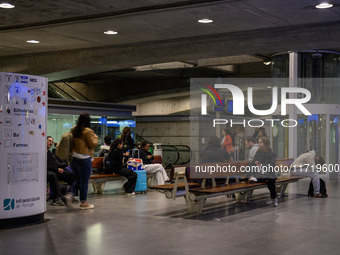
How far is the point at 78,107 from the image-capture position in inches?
708

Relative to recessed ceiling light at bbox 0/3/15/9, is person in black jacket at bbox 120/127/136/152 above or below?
below

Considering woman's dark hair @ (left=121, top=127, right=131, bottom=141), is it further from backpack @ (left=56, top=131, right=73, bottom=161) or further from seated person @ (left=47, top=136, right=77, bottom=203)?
backpack @ (left=56, top=131, right=73, bottom=161)

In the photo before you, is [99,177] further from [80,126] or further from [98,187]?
[80,126]

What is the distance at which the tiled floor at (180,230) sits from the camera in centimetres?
646

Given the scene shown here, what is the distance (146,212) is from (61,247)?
10.7 feet

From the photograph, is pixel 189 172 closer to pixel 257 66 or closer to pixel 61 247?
pixel 61 247

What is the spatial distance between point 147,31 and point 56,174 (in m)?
4.10

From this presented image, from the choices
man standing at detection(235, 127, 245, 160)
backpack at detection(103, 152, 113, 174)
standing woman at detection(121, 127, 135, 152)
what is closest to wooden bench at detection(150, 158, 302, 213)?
backpack at detection(103, 152, 113, 174)

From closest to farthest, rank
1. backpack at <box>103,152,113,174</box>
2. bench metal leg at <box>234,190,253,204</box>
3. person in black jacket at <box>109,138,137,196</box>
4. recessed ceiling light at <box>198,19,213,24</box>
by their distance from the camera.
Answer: bench metal leg at <box>234,190,253,204</box> → recessed ceiling light at <box>198,19,213,24</box> → person in black jacket at <box>109,138,137,196</box> → backpack at <box>103,152,113,174</box>

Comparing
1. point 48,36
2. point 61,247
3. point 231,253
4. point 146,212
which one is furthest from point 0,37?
point 231,253

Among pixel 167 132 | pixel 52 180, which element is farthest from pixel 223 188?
pixel 167 132

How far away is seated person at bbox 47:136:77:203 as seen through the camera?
1025 centimetres

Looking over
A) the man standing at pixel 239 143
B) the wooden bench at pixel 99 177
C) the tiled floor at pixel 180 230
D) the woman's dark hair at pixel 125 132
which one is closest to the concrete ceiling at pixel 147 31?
the woman's dark hair at pixel 125 132

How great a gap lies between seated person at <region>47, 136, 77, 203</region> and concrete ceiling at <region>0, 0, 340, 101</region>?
2749 mm
